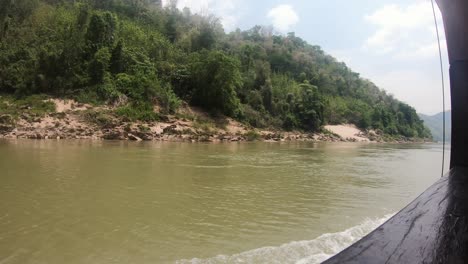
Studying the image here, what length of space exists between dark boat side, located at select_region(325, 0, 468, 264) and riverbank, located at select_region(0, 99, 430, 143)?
22.9 m

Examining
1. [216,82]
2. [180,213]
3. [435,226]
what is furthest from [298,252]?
[216,82]

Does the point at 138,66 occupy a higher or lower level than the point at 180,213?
higher

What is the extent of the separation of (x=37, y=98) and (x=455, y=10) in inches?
1052

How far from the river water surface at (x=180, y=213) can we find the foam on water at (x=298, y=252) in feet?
0.04

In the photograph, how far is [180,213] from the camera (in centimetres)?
569

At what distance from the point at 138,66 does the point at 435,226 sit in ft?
102

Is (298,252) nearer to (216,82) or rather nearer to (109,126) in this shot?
(109,126)

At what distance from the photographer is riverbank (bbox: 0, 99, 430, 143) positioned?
22239 millimetres

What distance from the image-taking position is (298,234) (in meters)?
4.83

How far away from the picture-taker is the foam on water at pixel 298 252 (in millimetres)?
3787

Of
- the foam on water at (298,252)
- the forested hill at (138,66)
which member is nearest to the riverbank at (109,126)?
the forested hill at (138,66)

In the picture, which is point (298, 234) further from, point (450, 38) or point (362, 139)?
point (362, 139)

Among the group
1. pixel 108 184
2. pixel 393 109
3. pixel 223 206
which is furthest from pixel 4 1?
pixel 393 109

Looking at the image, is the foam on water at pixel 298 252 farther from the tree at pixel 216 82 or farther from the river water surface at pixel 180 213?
the tree at pixel 216 82
